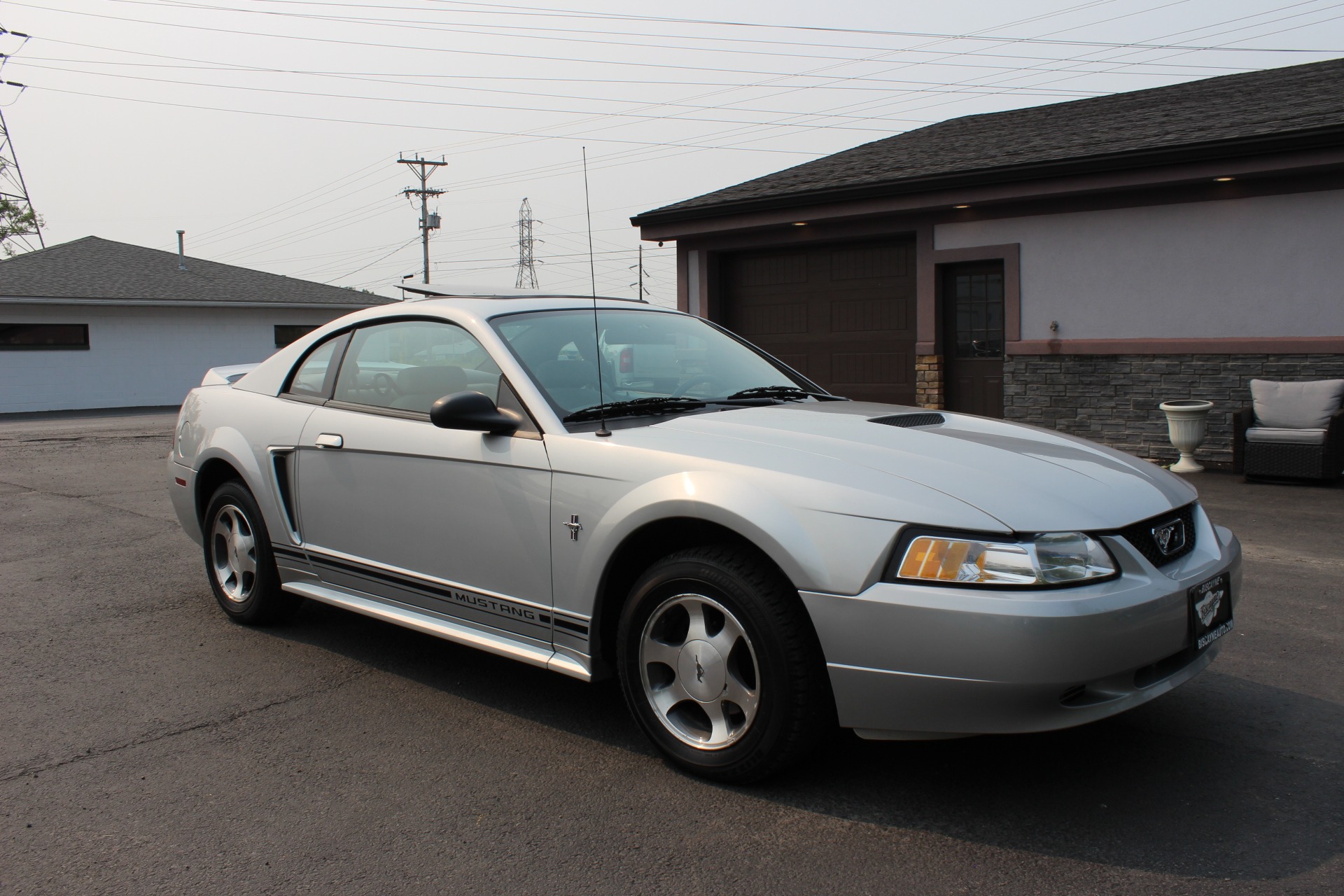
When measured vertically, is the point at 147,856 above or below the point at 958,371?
below

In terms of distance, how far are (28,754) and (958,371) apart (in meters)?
11.2

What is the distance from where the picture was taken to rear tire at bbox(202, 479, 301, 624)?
4867mm

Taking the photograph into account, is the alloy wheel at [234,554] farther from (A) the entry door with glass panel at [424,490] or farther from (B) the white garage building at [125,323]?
(B) the white garage building at [125,323]

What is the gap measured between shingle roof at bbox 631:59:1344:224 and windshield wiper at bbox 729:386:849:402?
7611 mm

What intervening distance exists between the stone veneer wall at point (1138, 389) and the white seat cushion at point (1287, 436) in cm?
122

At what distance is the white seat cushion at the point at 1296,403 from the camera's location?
374 inches

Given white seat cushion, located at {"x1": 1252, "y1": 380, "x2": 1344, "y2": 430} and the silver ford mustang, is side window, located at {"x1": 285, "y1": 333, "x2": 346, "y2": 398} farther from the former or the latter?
white seat cushion, located at {"x1": 1252, "y1": 380, "x2": 1344, "y2": 430}

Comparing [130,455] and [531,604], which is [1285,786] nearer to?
[531,604]

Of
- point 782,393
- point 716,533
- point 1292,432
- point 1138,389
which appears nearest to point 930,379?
point 1138,389

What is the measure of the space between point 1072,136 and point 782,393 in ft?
31.7

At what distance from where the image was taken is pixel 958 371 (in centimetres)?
1299

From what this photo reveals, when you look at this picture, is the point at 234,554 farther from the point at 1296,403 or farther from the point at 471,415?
the point at 1296,403

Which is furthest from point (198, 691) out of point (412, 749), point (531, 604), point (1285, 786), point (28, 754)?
point (1285, 786)

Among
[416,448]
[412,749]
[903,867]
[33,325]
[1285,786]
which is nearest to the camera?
[903,867]
